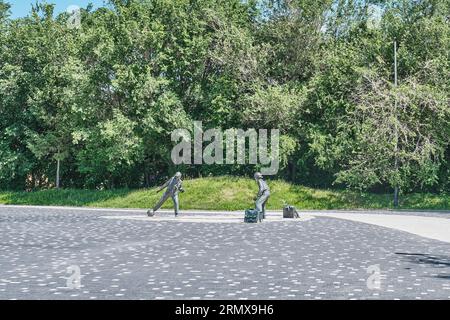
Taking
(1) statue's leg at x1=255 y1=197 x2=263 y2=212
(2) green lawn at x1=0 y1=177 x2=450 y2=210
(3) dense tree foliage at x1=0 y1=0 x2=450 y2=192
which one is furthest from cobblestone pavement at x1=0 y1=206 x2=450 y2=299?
(3) dense tree foliage at x1=0 y1=0 x2=450 y2=192

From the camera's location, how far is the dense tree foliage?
38.4 metres

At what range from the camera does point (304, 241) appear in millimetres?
18328

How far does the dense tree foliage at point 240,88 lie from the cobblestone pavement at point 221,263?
16.4 meters

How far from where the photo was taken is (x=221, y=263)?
44.4 feet

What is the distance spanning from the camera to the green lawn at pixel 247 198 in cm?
3731

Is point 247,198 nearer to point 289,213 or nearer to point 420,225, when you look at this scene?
point 289,213

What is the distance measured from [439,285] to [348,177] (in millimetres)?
27934

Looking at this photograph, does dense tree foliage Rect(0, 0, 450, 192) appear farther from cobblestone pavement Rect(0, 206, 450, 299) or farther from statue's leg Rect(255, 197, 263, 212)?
cobblestone pavement Rect(0, 206, 450, 299)

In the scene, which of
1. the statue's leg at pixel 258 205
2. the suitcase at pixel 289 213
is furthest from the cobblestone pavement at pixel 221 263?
the suitcase at pixel 289 213

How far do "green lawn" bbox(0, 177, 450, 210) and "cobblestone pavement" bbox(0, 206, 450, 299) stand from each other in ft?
46.2

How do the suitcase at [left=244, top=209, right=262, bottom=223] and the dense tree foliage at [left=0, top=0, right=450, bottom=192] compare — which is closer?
the suitcase at [left=244, top=209, right=262, bottom=223]

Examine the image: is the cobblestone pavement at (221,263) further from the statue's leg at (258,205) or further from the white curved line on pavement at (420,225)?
the statue's leg at (258,205)

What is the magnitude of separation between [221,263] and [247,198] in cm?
2420

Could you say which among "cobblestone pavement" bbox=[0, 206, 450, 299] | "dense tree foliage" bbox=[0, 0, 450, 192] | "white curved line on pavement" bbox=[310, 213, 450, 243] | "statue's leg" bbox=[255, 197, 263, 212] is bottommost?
"cobblestone pavement" bbox=[0, 206, 450, 299]
